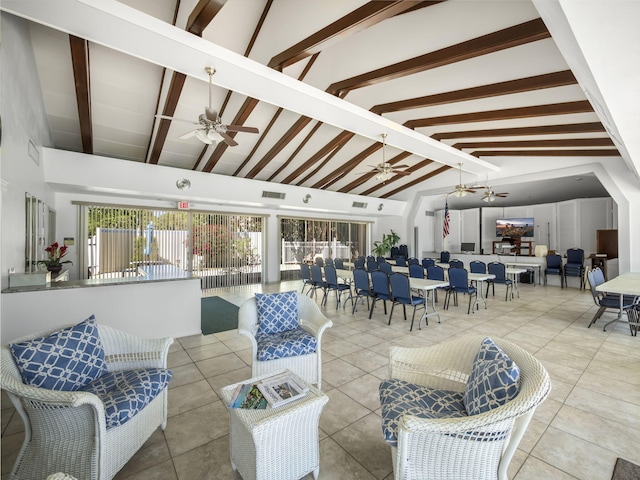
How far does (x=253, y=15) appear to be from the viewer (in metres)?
3.46

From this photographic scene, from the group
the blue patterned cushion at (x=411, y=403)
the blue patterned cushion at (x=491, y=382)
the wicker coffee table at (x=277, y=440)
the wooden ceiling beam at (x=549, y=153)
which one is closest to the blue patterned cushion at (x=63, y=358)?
the wicker coffee table at (x=277, y=440)

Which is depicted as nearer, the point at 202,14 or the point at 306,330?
the point at 202,14

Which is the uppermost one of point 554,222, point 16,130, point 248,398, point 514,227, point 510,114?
point 510,114

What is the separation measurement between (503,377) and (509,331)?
392 cm

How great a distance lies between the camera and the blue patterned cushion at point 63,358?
5.38 ft

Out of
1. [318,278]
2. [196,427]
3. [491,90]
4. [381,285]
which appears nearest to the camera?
[196,427]

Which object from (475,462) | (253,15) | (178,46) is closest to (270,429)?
(475,462)

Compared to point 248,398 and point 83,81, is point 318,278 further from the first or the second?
point 83,81

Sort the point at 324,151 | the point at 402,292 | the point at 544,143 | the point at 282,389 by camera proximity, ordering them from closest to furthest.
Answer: the point at 282,389 < the point at 402,292 < the point at 544,143 < the point at 324,151

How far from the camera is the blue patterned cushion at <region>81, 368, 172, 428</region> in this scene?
166 centimetres

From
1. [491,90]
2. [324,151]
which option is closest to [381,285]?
[491,90]

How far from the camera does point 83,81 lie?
3926 millimetres

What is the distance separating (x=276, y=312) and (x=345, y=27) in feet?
9.78

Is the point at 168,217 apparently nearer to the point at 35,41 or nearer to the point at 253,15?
the point at 35,41
